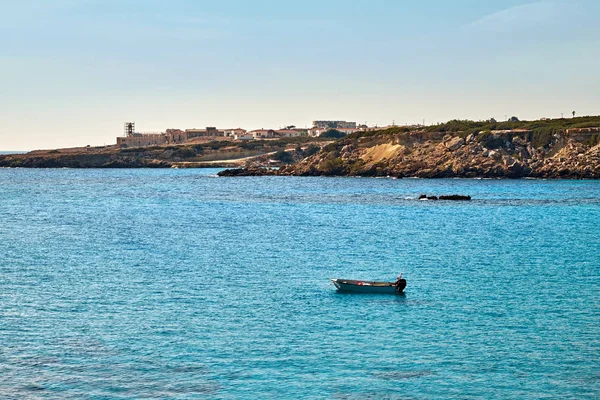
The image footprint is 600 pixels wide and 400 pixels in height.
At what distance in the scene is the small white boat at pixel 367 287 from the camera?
1869 inches

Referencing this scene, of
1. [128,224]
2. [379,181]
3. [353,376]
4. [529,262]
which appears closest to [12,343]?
[353,376]

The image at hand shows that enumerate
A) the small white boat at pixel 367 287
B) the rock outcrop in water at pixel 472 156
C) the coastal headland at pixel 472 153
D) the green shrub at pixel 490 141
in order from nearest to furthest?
the small white boat at pixel 367 287, the rock outcrop in water at pixel 472 156, the coastal headland at pixel 472 153, the green shrub at pixel 490 141

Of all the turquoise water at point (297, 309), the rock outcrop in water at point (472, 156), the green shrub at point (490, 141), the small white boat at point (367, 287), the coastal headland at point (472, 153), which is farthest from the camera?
the green shrub at point (490, 141)

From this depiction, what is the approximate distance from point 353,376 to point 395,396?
2.69 meters

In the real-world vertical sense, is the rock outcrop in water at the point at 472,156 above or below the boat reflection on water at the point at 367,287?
above

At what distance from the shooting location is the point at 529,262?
60094 millimetres

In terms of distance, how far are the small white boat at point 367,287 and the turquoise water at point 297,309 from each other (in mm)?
609

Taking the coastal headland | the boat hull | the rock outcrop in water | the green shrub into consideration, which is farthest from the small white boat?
the green shrub

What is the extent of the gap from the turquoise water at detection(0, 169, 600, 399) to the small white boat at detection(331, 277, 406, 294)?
24.0 inches

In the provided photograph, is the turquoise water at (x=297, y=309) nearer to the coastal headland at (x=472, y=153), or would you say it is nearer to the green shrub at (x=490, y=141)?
the coastal headland at (x=472, y=153)

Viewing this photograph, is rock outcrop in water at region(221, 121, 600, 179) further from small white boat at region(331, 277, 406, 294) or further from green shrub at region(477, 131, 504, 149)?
small white boat at region(331, 277, 406, 294)

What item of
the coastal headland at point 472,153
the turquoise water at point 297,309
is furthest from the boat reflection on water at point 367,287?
the coastal headland at point 472,153

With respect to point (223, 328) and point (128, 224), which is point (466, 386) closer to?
point (223, 328)

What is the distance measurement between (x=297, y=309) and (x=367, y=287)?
6085mm
